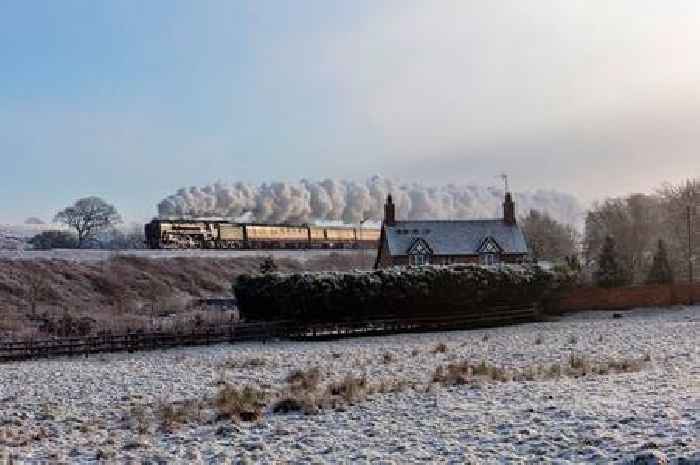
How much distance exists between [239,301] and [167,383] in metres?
18.7

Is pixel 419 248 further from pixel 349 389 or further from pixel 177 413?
pixel 177 413

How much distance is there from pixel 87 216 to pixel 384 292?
280 feet

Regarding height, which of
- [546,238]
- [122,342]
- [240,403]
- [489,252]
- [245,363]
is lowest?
[245,363]

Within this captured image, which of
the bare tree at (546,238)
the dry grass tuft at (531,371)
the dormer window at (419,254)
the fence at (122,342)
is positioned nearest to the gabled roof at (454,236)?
the dormer window at (419,254)

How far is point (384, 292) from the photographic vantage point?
4059 centimetres

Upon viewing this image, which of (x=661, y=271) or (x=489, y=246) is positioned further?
(x=489, y=246)

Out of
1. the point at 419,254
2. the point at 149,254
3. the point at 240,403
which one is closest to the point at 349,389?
the point at 240,403

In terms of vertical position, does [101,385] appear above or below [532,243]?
below


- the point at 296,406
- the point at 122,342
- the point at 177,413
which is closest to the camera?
the point at 177,413

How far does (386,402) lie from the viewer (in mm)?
16766

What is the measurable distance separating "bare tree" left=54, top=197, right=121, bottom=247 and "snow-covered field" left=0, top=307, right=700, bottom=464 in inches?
3618

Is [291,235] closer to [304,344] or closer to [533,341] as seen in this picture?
[304,344]

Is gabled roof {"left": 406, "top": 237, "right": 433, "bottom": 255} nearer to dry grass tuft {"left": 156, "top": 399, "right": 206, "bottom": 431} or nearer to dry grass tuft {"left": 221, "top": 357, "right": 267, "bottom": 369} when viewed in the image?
dry grass tuft {"left": 221, "top": 357, "right": 267, "bottom": 369}

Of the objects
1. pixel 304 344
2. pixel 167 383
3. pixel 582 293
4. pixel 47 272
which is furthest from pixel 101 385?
pixel 47 272
